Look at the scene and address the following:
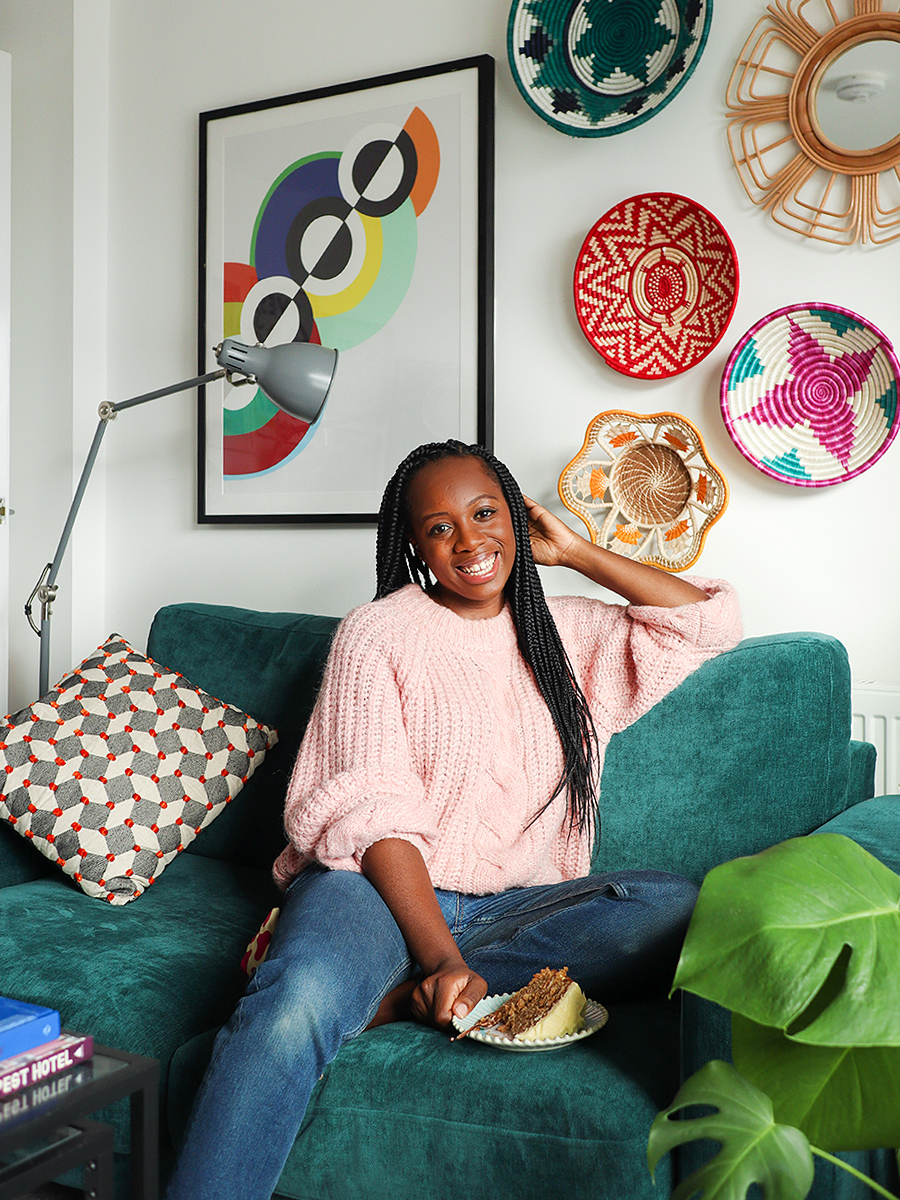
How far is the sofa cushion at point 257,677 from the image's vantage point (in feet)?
6.50

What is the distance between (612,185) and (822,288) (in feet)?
1.58

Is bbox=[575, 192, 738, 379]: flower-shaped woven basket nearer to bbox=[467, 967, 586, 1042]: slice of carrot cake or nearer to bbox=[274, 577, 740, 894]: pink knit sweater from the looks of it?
bbox=[274, 577, 740, 894]: pink knit sweater

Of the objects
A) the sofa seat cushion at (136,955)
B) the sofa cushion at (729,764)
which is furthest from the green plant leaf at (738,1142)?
the sofa cushion at (729,764)

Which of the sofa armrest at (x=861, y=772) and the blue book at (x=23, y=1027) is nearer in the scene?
the blue book at (x=23, y=1027)

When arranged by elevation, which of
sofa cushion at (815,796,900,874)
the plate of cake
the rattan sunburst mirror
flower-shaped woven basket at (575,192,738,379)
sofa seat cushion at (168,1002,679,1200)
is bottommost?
sofa seat cushion at (168,1002,679,1200)

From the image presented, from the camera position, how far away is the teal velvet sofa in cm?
118

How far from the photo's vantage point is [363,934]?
1.36 meters

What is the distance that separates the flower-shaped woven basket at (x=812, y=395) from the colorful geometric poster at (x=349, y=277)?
55 cm

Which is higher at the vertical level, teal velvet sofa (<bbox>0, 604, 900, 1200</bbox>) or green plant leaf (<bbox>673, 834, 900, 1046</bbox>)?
green plant leaf (<bbox>673, 834, 900, 1046</bbox>)

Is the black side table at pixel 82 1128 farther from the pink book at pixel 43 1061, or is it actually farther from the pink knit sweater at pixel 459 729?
the pink knit sweater at pixel 459 729

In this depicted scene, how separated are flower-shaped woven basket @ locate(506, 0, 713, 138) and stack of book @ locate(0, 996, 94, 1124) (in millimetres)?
1852

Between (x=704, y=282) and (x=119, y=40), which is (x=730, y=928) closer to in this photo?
(x=704, y=282)

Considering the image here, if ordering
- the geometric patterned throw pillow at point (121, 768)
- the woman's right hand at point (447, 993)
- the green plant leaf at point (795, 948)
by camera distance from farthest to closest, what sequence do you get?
1. the geometric patterned throw pillow at point (121, 768)
2. the woman's right hand at point (447, 993)
3. the green plant leaf at point (795, 948)

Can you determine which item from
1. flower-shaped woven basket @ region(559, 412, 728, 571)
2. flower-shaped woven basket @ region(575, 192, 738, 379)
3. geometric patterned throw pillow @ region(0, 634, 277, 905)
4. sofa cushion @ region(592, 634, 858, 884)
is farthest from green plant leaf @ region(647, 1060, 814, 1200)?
flower-shaped woven basket @ region(575, 192, 738, 379)
